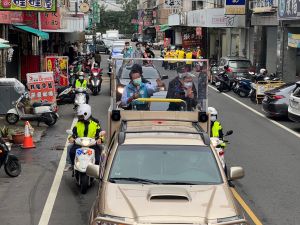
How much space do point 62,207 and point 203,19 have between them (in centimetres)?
3980

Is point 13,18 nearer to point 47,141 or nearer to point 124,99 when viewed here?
point 47,141

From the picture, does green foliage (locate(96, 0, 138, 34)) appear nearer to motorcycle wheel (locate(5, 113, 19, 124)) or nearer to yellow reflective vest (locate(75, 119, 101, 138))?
motorcycle wheel (locate(5, 113, 19, 124))

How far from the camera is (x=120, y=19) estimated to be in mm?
135500

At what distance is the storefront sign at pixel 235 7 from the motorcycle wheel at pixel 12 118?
24.4 meters

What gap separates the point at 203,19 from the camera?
48.6 meters

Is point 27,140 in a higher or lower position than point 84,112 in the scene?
lower

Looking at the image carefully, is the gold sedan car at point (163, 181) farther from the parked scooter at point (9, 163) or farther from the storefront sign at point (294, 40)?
the storefront sign at point (294, 40)

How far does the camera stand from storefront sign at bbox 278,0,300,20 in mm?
29647

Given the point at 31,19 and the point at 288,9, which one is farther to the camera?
the point at 288,9

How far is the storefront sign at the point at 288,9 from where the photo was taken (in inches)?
1167

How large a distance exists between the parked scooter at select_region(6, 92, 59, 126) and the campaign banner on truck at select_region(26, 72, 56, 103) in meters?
1.86

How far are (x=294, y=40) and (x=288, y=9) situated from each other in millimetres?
1733

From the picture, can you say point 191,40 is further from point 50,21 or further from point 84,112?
point 84,112

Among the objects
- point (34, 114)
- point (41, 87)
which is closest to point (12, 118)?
point (34, 114)
